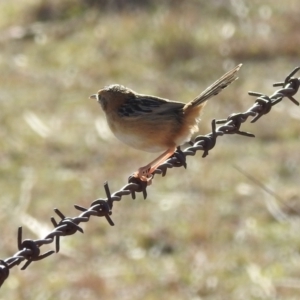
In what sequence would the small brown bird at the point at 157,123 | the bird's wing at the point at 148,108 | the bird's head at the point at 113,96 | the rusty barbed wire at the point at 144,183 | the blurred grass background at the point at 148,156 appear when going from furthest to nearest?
the blurred grass background at the point at 148,156 < the bird's head at the point at 113,96 < the bird's wing at the point at 148,108 < the small brown bird at the point at 157,123 < the rusty barbed wire at the point at 144,183

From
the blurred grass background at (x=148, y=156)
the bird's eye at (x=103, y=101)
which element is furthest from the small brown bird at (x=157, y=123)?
the blurred grass background at (x=148, y=156)

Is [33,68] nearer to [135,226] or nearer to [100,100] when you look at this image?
[135,226]

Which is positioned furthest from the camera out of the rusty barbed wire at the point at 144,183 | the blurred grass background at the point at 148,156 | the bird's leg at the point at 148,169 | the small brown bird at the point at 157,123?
the blurred grass background at the point at 148,156

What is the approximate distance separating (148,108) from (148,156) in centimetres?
792

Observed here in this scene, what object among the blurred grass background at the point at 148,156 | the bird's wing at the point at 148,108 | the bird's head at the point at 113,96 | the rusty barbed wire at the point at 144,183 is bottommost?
the rusty barbed wire at the point at 144,183

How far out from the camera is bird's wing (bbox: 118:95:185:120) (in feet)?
20.6

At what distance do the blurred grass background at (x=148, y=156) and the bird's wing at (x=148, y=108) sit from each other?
14.6ft

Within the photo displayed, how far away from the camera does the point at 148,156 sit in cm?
1421

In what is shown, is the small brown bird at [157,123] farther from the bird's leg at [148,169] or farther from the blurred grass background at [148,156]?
the blurred grass background at [148,156]

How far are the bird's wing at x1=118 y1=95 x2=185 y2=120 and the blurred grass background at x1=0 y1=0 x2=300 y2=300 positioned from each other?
4451mm

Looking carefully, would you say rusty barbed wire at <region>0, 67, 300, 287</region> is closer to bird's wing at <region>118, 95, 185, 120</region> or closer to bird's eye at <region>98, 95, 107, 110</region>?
bird's wing at <region>118, 95, 185, 120</region>

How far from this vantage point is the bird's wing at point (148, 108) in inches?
247

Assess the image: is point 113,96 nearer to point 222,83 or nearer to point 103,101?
point 103,101

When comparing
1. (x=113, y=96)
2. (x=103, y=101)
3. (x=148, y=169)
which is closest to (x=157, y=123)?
(x=148, y=169)
